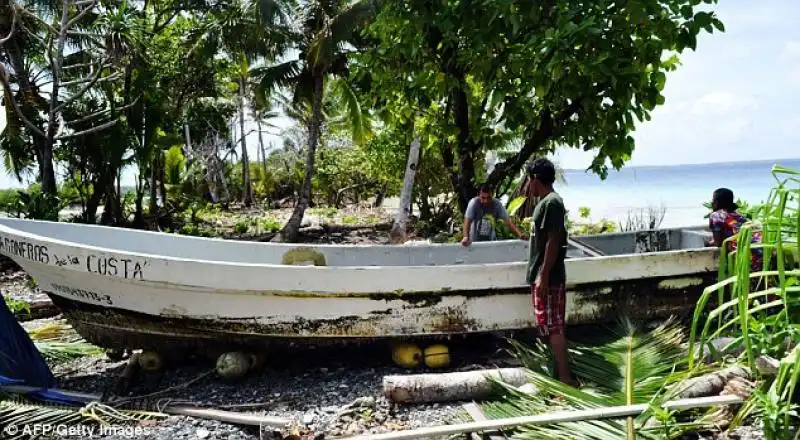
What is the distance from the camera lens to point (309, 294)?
487 centimetres

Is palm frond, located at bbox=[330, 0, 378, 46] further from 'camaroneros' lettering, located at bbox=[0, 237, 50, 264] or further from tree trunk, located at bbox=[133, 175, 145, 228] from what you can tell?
'camaroneros' lettering, located at bbox=[0, 237, 50, 264]

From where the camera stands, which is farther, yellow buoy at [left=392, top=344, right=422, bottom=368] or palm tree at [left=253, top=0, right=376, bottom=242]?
palm tree at [left=253, top=0, right=376, bottom=242]

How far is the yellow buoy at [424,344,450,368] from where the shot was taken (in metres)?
5.08

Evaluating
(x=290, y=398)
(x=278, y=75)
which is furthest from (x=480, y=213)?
(x=278, y=75)

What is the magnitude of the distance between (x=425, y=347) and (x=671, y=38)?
3553 mm

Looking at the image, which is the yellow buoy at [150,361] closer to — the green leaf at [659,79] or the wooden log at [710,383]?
the wooden log at [710,383]

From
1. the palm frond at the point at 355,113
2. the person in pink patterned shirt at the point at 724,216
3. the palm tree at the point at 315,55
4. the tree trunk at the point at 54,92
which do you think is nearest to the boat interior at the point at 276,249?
the person in pink patterned shirt at the point at 724,216

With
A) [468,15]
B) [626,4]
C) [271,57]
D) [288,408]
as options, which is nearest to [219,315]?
[288,408]

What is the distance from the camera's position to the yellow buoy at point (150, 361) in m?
5.27

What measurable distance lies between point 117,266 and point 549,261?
10.9ft

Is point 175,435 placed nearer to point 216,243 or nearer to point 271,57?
point 216,243

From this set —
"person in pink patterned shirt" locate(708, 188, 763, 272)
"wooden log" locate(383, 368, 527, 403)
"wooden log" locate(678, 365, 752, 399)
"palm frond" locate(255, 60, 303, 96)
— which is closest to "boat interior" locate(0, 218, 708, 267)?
"person in pink patterned shirt" locate(708, 188, 763, 272)

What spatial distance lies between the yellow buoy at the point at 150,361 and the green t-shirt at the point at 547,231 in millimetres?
3229

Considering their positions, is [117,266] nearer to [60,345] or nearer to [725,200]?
[60,345]
